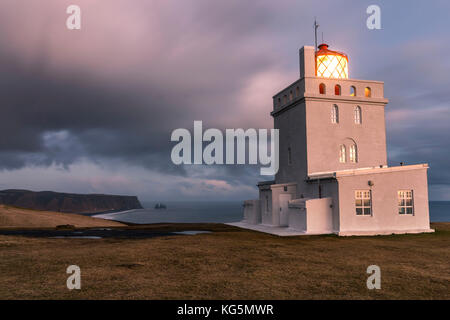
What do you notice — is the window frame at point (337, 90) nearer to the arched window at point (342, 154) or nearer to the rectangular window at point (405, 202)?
the arched window at point (342, 154)

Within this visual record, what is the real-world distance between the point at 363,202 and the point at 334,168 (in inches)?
195

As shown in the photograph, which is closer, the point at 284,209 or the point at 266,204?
the point at 284,209

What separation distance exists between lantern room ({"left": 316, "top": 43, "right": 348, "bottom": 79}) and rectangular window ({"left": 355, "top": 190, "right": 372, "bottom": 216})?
1091 cm

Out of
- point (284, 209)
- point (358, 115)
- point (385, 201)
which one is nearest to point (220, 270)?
point (385, 201)

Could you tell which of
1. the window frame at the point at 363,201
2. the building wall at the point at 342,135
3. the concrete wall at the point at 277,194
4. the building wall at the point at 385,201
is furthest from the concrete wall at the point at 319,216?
the concrete wall at the point at 277,194

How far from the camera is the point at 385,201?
22281 mm

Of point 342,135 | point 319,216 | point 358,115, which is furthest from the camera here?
point 358,115

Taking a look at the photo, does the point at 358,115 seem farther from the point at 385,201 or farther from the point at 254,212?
the point at 254,212

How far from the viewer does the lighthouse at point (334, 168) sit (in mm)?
21984

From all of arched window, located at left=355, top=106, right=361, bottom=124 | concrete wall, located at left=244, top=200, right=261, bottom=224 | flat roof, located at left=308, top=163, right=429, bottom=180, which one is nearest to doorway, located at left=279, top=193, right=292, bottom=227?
flat roof, located at left=308, top=163, right=429, bottom=180

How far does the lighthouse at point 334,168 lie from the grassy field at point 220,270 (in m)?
5.63

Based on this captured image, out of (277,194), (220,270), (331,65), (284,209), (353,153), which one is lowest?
(220,270)
